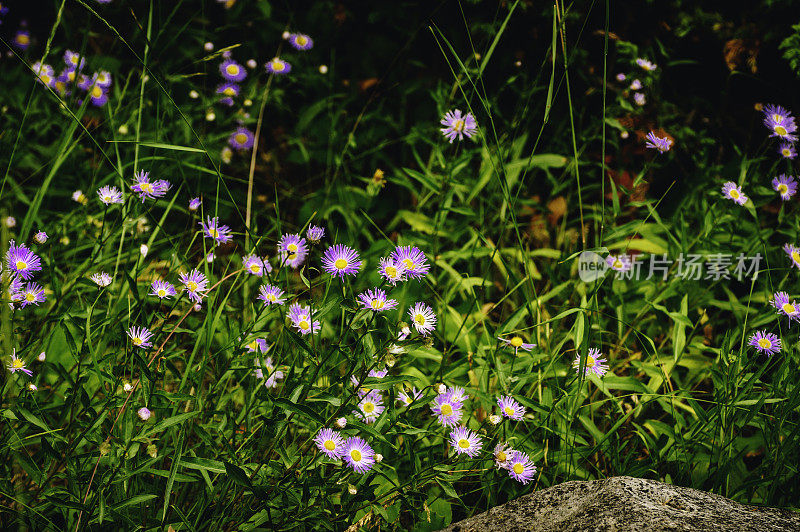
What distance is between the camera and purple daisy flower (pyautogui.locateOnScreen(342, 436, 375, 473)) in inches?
47.8

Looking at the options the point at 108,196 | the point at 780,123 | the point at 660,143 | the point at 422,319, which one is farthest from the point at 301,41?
the point at 780,123

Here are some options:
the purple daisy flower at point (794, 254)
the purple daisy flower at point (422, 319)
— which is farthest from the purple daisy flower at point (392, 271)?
the purple daisy flower at point (794, 254)

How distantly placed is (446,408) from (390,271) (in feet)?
1.25

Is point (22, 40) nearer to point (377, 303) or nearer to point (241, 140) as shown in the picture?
point (241, 140)

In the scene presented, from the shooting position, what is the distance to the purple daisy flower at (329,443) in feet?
3.86

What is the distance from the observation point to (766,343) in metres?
1.62

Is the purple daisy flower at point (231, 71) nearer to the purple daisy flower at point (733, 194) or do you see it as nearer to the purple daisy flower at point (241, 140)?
the purple daisy flower at point (241, 140)

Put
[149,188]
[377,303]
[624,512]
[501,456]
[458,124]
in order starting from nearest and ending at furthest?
1. [377,303]
2. [624,512]
3. [501,456]
4. [149,188]
5. [458,124]

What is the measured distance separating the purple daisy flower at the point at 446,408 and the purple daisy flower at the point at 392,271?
12.7 inches

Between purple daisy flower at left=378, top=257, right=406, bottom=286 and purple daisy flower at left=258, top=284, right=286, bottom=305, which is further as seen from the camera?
purple daisy flower at left=258, top=284, right=286, bottom=305

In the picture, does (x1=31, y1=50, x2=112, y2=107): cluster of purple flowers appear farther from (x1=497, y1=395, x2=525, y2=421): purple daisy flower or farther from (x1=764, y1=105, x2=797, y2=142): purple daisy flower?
(x1=764, y1=105, x2=797, y2=142): purple daisy flower

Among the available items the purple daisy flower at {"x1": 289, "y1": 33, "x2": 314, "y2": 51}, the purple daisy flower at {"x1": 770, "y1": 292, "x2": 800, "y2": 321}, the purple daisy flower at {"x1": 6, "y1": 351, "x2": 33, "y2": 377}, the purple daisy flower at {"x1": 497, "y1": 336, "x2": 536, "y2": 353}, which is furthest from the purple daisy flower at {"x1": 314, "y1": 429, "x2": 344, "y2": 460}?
the purple daisy flower at {"x1": 289, "y1": 33, "x2": 314, "y2": 51}

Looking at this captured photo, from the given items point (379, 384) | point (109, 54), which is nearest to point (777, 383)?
point (379, 384)

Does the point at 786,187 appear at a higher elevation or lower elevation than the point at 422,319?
higher
